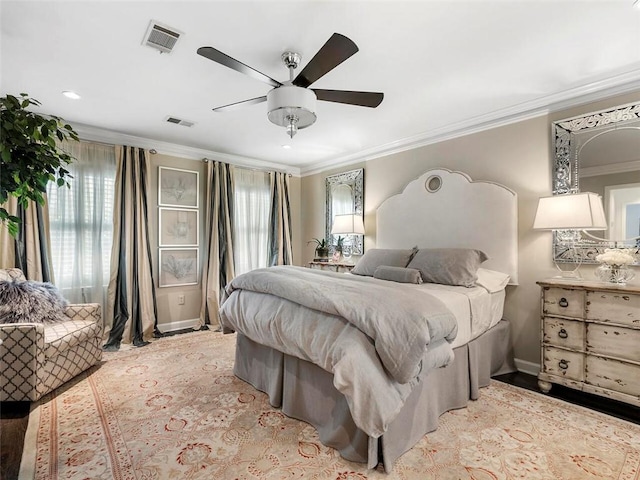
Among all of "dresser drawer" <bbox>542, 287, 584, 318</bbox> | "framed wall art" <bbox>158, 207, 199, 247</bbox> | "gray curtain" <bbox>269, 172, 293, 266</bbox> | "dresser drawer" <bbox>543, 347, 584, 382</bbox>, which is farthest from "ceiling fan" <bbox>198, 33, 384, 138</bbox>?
"gray curtain" <bbox>269, 172, 293, 266</bbox>

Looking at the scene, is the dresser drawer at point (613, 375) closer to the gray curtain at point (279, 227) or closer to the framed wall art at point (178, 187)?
the gray curtain at point (279, 227)

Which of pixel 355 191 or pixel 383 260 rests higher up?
pixel 355 191

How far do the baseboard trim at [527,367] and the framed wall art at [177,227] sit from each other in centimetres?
415

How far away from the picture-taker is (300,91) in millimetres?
2137

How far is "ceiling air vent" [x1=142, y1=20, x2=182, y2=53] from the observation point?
2012 millimetres

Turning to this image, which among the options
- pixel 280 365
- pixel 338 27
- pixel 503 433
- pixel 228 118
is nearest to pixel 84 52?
pixel 228 118

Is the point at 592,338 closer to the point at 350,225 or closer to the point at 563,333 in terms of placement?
the point at 563,333

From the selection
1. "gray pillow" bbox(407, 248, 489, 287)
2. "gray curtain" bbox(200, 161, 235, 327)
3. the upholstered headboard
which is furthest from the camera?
"gray curtain" bbox(200, 161, 235, 327)

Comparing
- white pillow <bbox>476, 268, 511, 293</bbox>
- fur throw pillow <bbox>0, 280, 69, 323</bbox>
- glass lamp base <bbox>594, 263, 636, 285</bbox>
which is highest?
glass lamp base <bbox>594, 263, 636, 285</bbox>

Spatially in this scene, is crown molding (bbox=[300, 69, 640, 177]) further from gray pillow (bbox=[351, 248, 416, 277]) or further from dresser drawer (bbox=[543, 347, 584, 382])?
dresser drawer (bbox=[543, 347, 584, 382])

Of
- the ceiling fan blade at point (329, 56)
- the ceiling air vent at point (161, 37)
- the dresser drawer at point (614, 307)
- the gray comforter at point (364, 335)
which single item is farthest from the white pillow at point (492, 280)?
the ceiling air vent at point (161, 37)

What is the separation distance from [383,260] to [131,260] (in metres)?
3.03

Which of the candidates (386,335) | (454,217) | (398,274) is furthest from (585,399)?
(386,335)

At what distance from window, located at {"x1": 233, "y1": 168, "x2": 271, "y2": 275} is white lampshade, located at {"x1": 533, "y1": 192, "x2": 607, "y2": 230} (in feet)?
12.5
